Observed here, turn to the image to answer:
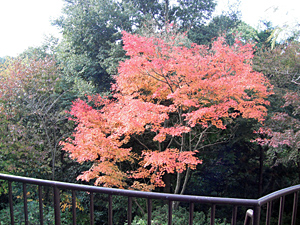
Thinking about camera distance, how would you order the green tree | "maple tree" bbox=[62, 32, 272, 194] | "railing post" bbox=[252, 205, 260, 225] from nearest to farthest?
"railing post" bbox=[252, 205, 260, 225] < "maple tree" bbox=[62, 32, 272, 194] < the green tree

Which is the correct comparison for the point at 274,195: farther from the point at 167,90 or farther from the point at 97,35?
the point at 97,35

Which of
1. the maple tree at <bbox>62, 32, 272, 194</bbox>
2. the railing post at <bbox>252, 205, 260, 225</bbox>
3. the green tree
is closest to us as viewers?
the railing post at <bbox>252, 205, 260, 225</bbox>

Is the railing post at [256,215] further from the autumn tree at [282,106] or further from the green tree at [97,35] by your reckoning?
the green tree at [97,35]

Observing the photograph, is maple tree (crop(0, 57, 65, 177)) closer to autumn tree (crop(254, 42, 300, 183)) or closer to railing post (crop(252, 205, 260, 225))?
railing post (crop(252, 205, 260, 225))

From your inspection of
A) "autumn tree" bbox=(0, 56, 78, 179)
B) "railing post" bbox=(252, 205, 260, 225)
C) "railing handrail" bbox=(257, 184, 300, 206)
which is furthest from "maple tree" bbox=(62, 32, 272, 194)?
"railing post" bbox=(252, 205, 260, 225)

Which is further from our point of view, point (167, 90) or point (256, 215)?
point (167, 90)

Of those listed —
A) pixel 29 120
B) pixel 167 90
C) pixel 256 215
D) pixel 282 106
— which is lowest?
pixel 29 120

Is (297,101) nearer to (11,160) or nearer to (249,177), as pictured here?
(249,177)

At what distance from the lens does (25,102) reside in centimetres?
612

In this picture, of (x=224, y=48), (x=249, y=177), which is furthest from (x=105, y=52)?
(x=249, y=177)

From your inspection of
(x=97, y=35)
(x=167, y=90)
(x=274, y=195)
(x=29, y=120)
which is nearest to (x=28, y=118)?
(x=29, y=120)

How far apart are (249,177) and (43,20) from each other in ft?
36.6

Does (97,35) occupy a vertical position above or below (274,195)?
above

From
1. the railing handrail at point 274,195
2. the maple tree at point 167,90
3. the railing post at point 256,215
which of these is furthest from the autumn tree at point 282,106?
the railing post at point 256,215
